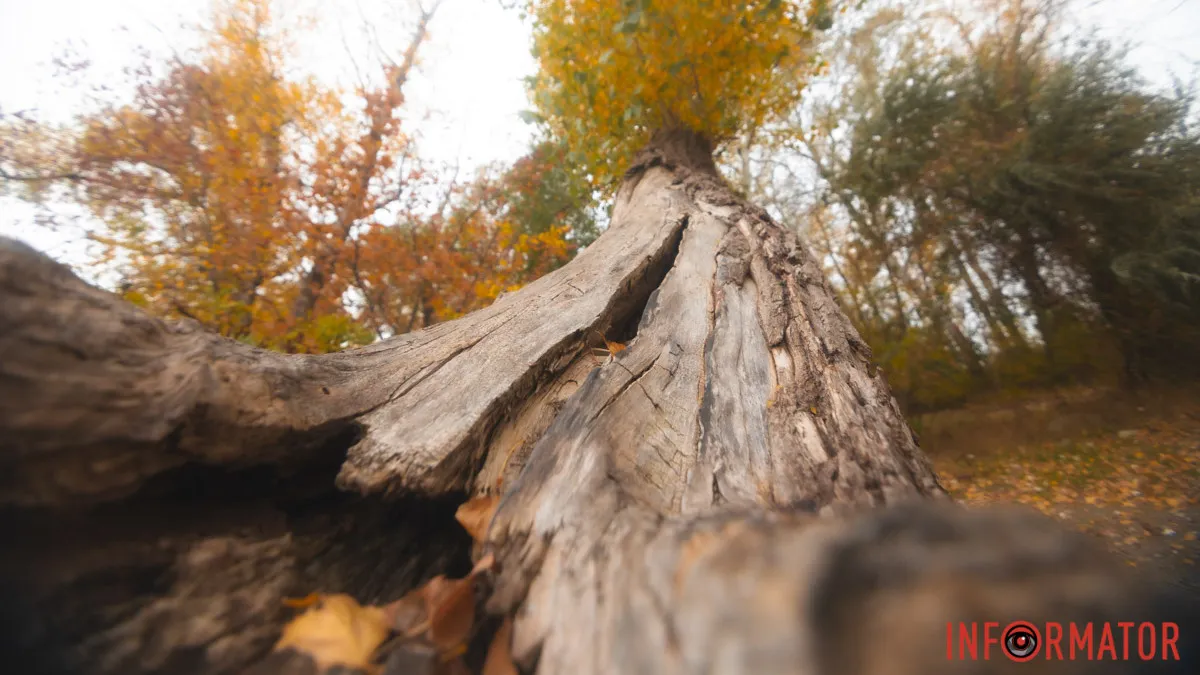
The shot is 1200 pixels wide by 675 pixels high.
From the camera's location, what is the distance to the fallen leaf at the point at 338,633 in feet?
2.26

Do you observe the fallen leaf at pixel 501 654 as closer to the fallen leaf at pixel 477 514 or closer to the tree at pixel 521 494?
the tree at pixel 521 494

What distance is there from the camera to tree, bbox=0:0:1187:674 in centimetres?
47

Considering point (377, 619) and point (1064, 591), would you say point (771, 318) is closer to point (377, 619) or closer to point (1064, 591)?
point (1064, 591)

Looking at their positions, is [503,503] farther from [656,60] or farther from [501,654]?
[656,60]

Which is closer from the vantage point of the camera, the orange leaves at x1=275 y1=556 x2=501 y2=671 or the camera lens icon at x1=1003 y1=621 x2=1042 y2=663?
the camera lens icon at x1=1003 y1=621 x2=1042 y2=663

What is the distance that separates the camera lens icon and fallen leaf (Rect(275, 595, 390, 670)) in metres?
0.80

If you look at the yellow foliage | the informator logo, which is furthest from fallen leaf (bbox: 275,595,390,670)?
the yellow foliage

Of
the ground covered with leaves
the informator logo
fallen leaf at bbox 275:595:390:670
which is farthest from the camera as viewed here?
the ground covered with leaves

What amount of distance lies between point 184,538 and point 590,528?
761 millimetres

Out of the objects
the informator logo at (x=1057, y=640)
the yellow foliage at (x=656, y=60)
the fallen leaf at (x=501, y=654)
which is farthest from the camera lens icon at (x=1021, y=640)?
the yellow foliage at (x=656, y=60)

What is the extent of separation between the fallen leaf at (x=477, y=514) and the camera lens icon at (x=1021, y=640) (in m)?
0.79

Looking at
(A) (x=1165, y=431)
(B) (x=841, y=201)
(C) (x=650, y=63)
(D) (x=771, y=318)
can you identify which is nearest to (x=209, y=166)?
(C) (x=650, y=63)

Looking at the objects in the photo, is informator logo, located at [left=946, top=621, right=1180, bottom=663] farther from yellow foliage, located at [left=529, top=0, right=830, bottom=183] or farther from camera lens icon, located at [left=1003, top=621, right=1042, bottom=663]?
yellow foliage, located at [left=529, top=0, right=830, bottom=183]

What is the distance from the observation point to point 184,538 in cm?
84
